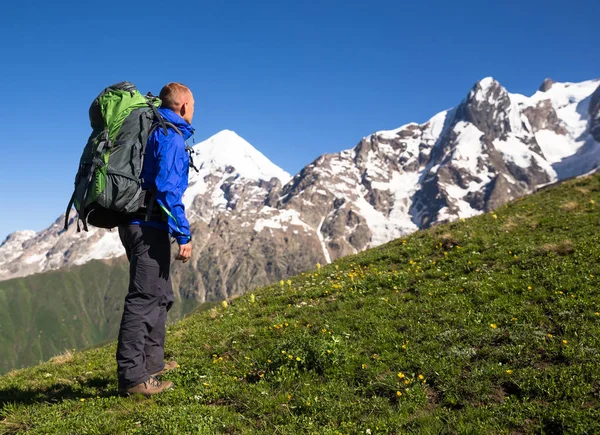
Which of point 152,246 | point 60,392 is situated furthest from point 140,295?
point 60,392

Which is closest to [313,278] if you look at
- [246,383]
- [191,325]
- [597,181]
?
[191,325]

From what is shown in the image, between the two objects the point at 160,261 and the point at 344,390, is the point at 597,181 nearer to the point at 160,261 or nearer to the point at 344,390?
the point at 344,390

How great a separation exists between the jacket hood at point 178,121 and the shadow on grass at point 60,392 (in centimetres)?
550

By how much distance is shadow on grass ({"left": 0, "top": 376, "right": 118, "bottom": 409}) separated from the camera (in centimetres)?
838

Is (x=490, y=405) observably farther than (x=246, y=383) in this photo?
No

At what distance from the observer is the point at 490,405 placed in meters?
6.54

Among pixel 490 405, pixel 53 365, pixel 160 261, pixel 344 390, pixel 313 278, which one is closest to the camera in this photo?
pixel 490 405

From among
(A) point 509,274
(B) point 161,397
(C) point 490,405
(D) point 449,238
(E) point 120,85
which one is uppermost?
(E) point 120,85

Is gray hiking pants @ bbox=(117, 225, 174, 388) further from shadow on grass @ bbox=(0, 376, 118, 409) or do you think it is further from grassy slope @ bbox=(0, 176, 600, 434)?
shadow on grass @ bbox=(0, 376, 118, 409)

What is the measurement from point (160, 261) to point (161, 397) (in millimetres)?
2571

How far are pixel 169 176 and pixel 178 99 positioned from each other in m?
1.99

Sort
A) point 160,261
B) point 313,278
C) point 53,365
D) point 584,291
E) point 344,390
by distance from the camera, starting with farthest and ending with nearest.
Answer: point 313,278 → point 53,365 → point 584,291 → point 160,261 → point 344,390

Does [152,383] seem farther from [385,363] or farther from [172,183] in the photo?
[385,363]

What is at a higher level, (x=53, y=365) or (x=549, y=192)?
(x=549, y=192)
